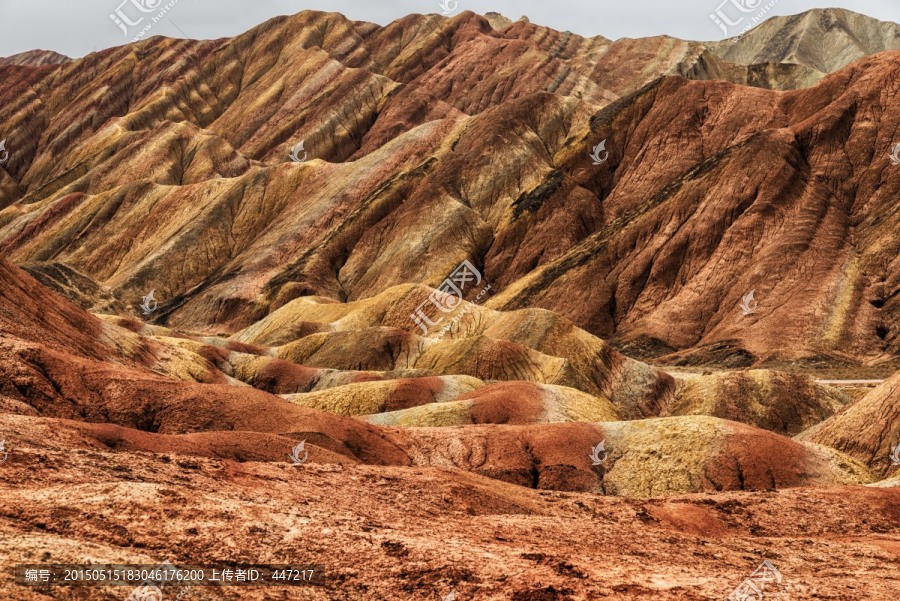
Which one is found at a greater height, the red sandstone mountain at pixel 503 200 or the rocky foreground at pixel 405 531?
the red sandstone mountain at pixel 503 200

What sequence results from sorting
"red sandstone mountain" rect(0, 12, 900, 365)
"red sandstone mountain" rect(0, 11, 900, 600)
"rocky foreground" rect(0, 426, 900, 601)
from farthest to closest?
1. "red sandstone mountain" rect(0, 12, 900, 365)
2. "red sandstone mountain" rect(0, 11, 900, 600)
3. "rocky foreground" rect(0, 426, 900, 601)

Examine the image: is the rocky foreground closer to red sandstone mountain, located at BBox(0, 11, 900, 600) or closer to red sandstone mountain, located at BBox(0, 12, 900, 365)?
red sandstone mountain, located at BBox(0, 11, 900, 600)

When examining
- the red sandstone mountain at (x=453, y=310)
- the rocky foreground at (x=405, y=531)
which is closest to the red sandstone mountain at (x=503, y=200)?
the red sandstone mountain at (x=453, y=310)

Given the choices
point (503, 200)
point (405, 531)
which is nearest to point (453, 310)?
point (503, 200)

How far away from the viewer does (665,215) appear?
90.0 meters

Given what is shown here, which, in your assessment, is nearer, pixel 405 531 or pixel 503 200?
pixel 405 531

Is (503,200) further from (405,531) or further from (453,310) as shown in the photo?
(405,531)

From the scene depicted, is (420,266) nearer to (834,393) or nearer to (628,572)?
(834,393)

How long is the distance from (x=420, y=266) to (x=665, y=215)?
28018 mm

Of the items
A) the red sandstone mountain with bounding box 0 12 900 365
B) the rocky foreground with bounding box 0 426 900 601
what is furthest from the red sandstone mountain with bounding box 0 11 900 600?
the red sandstone mountain with bounding box 0 12 900 365

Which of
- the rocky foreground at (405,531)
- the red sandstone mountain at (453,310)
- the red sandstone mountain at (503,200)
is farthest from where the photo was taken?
the red sandstone mountain at (503,200)

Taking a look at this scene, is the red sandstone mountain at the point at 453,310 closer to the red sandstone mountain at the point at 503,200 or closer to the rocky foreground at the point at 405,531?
the rocky foreground at the point at 405,531

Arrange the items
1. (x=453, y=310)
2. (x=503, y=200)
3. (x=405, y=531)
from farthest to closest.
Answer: (x=503, y=200) < (x=453, y=310) < (x=405, y=531)

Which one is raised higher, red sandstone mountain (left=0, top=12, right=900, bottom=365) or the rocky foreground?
red sandstone mountain (left=0, top=12, right=900, bottom=365)
